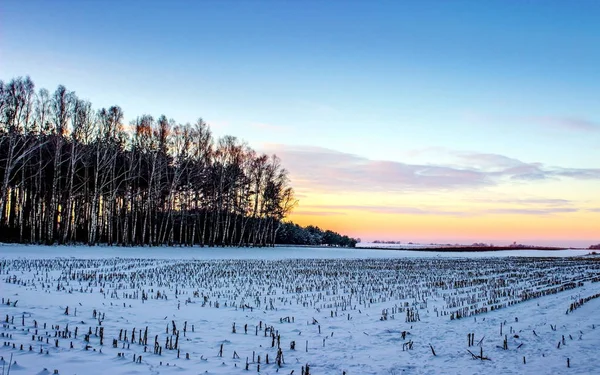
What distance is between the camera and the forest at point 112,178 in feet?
123

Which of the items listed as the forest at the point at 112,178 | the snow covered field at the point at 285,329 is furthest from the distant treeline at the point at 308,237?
the snow covered field at the point at 285,329

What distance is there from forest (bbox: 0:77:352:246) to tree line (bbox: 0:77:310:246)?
0.37 ft

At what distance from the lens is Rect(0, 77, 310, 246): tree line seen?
37.4 metres

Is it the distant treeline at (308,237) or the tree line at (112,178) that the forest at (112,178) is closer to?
the tree line at (112,178)

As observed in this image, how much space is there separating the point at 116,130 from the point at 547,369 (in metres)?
45.2

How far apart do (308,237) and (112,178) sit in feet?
157

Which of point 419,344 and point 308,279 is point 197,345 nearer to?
point 419,344

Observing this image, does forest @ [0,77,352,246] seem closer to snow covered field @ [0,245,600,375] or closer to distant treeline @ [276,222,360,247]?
distant treeline @ [276,222,360,247]

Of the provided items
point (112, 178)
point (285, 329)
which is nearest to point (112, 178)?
point (112, 178)

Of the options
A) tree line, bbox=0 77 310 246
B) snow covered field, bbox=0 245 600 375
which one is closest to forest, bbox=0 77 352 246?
tree line, bbox=0 77 310 246

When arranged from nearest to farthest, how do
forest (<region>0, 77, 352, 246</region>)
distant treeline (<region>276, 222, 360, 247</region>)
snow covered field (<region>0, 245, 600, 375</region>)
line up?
snow covered field (<region>0, 245, 600, 375</region>), forest (<region>0, 77, 352, 246</region>), distant treeline (<region>276, 222, 360, 247</region>)

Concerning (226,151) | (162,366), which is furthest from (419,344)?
(226,151)

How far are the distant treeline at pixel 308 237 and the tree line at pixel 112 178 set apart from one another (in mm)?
14625

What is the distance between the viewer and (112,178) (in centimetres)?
4553
